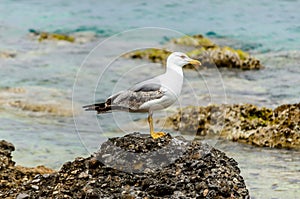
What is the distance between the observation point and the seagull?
6.18 metres

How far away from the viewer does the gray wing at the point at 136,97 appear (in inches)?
245

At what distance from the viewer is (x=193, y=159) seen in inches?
253

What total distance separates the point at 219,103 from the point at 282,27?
501 inches

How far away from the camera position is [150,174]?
248 inches

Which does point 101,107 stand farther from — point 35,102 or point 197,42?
point 197,42

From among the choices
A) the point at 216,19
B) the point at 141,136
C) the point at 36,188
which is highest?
the point at 216,19

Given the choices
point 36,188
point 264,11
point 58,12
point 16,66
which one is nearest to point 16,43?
point 16,66

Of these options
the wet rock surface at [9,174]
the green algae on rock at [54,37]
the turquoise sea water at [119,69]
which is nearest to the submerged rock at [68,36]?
the green algae on rock at [54,37]

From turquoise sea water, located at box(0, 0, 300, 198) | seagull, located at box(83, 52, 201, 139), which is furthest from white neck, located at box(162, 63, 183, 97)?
turquoise sea water, located at box(0, 0, 300, 198)

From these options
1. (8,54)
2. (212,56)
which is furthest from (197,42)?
(8,54)

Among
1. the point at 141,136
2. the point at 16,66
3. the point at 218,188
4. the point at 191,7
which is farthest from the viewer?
the point at 191,7

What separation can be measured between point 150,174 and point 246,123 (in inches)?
253

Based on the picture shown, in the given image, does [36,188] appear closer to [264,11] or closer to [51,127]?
[51,127]

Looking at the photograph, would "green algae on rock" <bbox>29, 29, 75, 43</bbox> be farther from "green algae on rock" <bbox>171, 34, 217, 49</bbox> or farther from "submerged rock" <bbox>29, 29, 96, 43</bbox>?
"green algae on rock" <bbox>171, 34, 217, 49</bbox>
